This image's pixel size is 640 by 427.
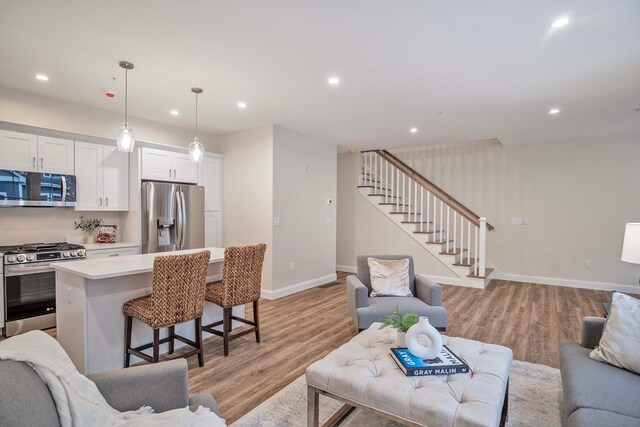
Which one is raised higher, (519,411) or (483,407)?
(483,407)

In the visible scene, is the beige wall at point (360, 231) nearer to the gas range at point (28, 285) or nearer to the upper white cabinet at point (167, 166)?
the upper white cabinet at point (167, 166)

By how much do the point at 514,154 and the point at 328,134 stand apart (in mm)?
3690

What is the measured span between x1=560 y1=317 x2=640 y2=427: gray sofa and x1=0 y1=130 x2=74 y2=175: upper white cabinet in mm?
5120

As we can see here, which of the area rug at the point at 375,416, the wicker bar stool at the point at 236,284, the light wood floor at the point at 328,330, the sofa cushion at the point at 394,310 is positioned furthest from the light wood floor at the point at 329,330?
the sofa cushion at the point at 394,310

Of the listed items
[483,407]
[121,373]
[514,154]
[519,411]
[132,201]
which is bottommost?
[519,411]

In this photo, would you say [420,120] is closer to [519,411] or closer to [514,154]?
[514,154]

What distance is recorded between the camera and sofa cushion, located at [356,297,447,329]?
3182 millimetres

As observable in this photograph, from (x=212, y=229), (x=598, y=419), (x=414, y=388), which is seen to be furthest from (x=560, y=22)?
(x=212, y=229)

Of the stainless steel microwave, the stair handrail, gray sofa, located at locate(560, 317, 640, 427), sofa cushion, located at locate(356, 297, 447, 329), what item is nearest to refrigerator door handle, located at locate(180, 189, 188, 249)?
the stainless steel microwave

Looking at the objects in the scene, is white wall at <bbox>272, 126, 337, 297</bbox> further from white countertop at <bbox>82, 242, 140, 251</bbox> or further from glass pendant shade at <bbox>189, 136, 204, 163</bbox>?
white countertop at <bbox>82, 242, 140, 251</bbox>

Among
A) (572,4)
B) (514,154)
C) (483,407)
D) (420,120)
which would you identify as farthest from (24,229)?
(514,154)

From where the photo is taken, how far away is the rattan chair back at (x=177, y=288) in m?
2.55

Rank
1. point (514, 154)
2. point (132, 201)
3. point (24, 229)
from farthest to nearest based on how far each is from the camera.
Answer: point (514, 154)
point (132, 201)
point (24, 229)

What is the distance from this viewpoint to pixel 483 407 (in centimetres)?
151
